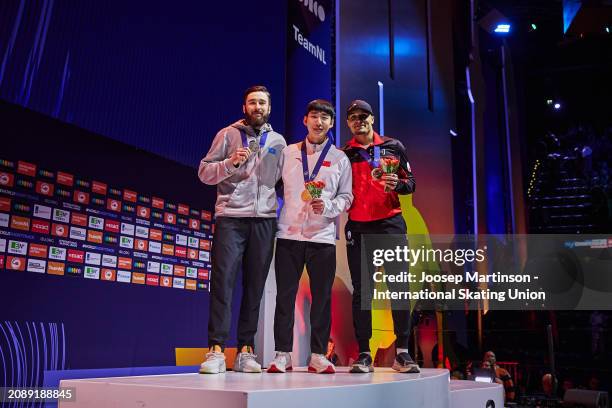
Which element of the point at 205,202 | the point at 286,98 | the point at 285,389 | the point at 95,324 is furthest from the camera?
the point at 286,98

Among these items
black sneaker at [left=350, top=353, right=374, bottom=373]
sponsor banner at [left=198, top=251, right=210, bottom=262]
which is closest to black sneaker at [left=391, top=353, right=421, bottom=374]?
black sneaker at [left=350, top=353, right=374, bottom=373]

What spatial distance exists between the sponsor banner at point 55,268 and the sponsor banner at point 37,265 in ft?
0.12

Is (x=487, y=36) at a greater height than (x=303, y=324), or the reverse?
(x=487, y=36)

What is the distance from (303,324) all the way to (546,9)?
7.70 metres

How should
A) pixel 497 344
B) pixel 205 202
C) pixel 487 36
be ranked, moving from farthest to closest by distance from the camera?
pixel 487 36
pixel 497 344
pixel 205 202

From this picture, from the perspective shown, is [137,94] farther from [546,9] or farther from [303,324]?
[546,9]

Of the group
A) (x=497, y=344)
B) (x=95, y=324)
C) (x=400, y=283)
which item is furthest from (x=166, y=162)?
(x=497, y=344)

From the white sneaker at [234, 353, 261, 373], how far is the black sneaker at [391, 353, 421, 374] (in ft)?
2.55

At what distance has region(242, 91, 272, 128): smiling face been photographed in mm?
2975

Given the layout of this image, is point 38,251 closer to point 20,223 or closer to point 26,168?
point 20,223

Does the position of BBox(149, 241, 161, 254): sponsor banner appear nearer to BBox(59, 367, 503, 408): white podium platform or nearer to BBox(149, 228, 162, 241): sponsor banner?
BBox(149, 228, 162, 241): sponsor banner

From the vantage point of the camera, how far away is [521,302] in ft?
30.5

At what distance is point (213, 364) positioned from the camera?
2549 millimetres

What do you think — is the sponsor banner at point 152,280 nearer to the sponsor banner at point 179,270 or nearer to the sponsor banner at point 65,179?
the sponsor banner at point 179,270
